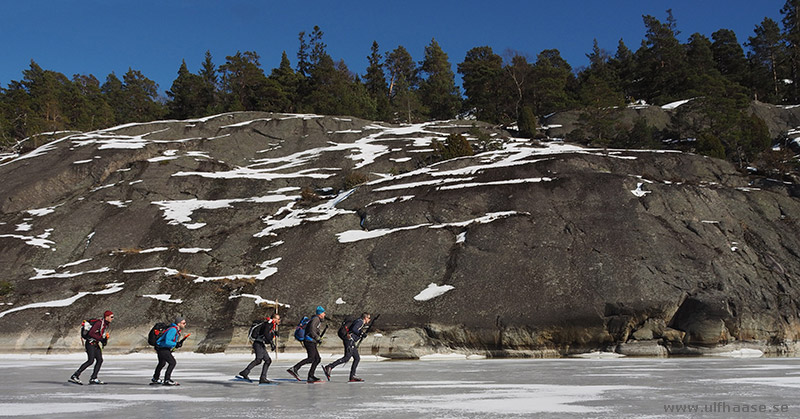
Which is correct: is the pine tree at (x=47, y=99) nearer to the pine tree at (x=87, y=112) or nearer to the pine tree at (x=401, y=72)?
the pine tree at (x=87, y=112)

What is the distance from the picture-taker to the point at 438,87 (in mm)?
109375

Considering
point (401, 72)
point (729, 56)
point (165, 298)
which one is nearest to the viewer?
point (165, 298)

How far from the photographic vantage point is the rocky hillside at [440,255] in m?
30.6

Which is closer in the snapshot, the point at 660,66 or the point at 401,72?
the point at 660,66

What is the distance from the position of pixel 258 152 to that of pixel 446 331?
147 ft

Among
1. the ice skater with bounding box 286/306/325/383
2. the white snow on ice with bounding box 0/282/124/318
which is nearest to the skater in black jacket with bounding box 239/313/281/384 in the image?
the ice skater with bounding box 286/306/325/383

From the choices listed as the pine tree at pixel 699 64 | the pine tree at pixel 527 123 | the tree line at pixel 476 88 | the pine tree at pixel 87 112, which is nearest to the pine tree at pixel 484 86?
the tree line at pixel 476 88

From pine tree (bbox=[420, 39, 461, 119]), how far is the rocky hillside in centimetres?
5709

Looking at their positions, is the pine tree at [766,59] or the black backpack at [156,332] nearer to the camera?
the black backpack at [156,332]

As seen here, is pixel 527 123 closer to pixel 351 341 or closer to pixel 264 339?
pixel 351 341

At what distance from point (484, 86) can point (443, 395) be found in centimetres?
8657

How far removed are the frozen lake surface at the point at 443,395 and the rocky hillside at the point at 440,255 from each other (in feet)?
37.1

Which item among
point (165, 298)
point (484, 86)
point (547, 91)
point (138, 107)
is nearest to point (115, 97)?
point (138, 107)

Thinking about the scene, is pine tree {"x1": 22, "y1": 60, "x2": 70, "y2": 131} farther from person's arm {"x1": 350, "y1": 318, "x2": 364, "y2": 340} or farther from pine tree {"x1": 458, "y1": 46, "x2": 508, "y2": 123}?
person's arm {"x1": 350, "y1": 318, "x2": 364, "y2": 340}
